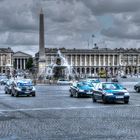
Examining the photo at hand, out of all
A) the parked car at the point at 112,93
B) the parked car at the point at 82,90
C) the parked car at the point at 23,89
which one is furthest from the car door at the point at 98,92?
the parked car at the point at 23,89

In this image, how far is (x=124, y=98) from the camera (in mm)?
28656

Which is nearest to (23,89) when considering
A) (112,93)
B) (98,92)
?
(98,92)

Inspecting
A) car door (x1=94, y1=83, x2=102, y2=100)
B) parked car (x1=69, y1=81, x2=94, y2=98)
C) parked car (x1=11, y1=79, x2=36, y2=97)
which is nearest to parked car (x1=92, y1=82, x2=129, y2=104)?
car door (x1=94, y1=83, x2=102, y2=100)

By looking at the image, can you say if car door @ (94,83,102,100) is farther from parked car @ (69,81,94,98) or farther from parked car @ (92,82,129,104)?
parked car @ (69,81,94,98)

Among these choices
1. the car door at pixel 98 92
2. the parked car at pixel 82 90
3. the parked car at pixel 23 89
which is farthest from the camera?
the parked car at pixel 23 89

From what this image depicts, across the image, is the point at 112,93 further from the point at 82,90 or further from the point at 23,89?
the point at 23,89

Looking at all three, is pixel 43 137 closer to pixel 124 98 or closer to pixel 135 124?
pixel 135 124

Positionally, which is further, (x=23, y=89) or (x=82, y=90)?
(x=23, y=89)

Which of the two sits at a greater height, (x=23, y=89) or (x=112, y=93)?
(x=23, y=89)

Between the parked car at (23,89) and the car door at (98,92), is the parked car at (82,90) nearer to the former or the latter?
the parked car at (23,89)

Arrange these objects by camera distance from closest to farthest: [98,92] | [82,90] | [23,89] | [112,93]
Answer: [112,93] < [98,92] < [82,90] < [23,89]

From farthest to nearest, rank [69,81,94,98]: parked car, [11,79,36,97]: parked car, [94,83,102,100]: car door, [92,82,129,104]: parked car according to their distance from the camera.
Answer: [11,79,36,97]: parked car
[69,81,94,98]: parked car
[94,83,102,100]: car door
[92,82,129,104]: parked car

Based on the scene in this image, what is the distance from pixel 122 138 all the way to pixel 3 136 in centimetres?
315

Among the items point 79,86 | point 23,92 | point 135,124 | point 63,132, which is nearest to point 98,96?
point 79,86
